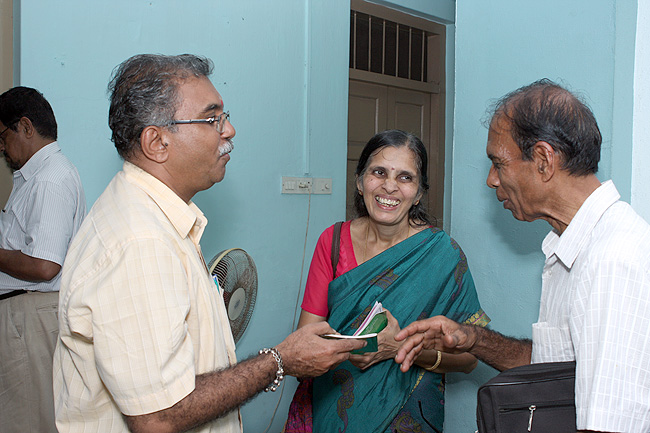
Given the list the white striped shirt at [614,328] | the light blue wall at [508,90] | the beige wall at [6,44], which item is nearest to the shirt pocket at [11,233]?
the beige wall at [6,44]

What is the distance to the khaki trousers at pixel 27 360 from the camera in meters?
2.32

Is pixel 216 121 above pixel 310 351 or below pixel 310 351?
above

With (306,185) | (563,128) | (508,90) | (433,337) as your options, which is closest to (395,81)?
(306,185)

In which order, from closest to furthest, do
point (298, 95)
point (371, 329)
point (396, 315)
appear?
1. point (371, 329)
2. point (396, 315)
3. point (298, 95)

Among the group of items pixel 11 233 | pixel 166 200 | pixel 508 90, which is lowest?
pixel 11 233

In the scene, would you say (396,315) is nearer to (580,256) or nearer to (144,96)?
(580,256)

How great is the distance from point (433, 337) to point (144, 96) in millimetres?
1042

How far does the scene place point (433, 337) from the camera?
5.16 feet

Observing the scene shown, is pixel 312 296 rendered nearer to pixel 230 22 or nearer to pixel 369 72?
pixel 230 22

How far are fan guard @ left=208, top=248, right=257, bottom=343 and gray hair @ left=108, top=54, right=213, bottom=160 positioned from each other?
1119 millimetres

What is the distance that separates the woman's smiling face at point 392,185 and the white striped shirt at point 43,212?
1.33 m

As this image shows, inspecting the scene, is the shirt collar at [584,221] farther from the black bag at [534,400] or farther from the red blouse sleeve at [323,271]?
the red blouse sleeve at [323,271]

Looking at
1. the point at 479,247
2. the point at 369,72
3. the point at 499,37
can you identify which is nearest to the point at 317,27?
the point at 369,72

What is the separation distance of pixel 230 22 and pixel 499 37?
1941mm
